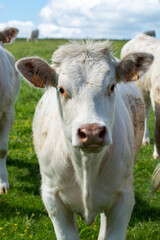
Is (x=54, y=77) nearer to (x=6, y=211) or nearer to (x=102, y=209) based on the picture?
(x=102, y=209)

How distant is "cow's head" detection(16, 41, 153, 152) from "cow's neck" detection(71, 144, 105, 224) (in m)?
0.22

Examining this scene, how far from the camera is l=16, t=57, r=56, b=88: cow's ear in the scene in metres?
3.29

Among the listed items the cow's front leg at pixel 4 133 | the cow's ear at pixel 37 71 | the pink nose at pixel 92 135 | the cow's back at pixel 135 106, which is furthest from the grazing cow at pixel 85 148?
the cow's front leg at pixel 4 133

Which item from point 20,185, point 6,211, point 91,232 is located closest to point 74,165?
point 91,232

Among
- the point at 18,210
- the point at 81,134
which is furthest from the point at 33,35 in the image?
the point at 81,134

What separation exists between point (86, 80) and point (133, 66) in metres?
0.60

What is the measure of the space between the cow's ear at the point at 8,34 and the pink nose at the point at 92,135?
477cm

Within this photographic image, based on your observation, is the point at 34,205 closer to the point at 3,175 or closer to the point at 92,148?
the point at 3,175

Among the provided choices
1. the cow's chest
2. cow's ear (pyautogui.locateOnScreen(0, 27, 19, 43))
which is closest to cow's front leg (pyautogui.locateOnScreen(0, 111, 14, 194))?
cow's ear (pyautogui.locateOnScreen(0, 27, 19, 43))

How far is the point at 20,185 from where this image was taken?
231 inches

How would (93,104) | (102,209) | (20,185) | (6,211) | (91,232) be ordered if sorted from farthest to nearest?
(20,185) → (6,211) → (91,232) → (102,209) → (93,104)

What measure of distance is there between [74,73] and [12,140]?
16.7 feet

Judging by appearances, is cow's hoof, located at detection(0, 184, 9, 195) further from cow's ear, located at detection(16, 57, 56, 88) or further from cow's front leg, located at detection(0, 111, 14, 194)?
cow's ear, located at detection(16, 57, 56, 88)

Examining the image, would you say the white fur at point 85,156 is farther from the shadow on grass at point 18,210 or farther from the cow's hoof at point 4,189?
the cow's hoof at point 4,189
